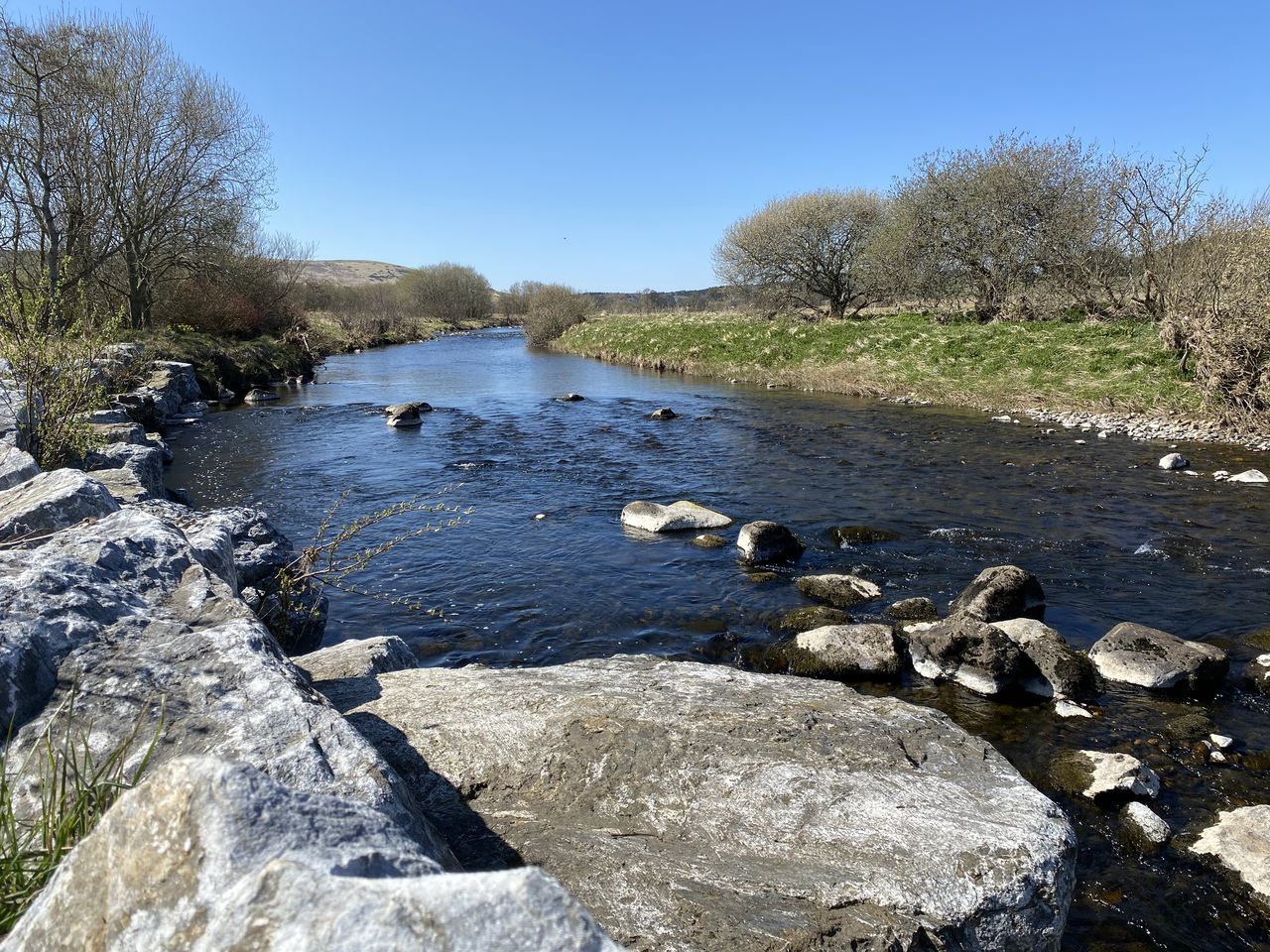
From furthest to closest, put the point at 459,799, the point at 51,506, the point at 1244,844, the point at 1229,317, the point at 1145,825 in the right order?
the point at 1229,317, the point at 1145,825, the point at 51,506, the point at 1244,844, the point at 459,799

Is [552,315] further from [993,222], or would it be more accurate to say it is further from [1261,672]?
[1261,672]

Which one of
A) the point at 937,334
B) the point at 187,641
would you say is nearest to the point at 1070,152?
the point at 937,334

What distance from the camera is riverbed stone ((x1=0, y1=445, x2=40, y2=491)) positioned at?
6.27 m

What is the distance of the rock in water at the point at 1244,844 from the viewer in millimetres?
4504

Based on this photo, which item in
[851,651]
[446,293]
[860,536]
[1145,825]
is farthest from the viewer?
[446,293]

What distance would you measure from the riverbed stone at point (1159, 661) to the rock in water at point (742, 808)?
11.6 feet

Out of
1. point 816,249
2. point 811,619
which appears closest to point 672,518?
point 811,619

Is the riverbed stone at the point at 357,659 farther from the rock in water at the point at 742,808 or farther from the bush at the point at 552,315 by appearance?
the bush at the point at 552,315

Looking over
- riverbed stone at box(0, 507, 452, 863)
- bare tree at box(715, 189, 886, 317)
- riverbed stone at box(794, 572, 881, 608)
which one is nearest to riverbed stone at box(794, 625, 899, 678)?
riverbed stone at box(794, 572, 881, 608)

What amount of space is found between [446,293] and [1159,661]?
99708 mm

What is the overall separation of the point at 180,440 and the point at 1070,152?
103 ft

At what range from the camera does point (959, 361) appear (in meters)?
25.6

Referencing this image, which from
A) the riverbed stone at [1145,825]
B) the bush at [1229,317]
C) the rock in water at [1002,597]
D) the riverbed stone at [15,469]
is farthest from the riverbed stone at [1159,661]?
the bush at [1229,317]

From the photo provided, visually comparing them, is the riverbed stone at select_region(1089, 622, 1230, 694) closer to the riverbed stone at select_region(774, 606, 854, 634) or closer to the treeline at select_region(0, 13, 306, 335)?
the riverbed stone at select_region(774, 606, 854, 634)
